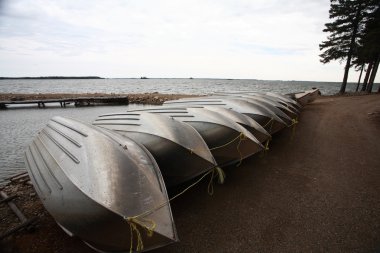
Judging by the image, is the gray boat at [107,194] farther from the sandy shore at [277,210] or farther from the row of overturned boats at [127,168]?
the sandy shore at [277,210]

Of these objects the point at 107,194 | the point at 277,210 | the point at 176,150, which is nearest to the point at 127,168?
the point at 107,194

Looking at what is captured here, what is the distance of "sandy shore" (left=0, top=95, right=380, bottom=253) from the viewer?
11.1 ft

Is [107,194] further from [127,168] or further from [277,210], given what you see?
[277,210]

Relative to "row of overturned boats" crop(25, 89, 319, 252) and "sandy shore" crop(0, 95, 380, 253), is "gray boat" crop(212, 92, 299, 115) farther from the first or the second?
"row of overturned boats" crop(25, 89, 319, 252)

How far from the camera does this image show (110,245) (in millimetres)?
2795

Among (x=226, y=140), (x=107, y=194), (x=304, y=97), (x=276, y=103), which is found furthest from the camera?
(x=304, y=97)

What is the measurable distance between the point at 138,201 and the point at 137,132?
208 cm

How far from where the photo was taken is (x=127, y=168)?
3.20 metres

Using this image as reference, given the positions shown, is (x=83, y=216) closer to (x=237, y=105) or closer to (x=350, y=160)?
(x=237, y=105)

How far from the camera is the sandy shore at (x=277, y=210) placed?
3.39 metres

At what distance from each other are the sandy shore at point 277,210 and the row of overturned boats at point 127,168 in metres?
0.63

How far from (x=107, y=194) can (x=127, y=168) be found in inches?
20.0

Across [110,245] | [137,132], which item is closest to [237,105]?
[137,132]

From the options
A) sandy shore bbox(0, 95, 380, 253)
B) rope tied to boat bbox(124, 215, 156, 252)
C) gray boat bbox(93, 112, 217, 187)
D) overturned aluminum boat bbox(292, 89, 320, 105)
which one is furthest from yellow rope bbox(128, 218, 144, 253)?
overturned aluminum boat bbox(292, 89, 320, 105)
